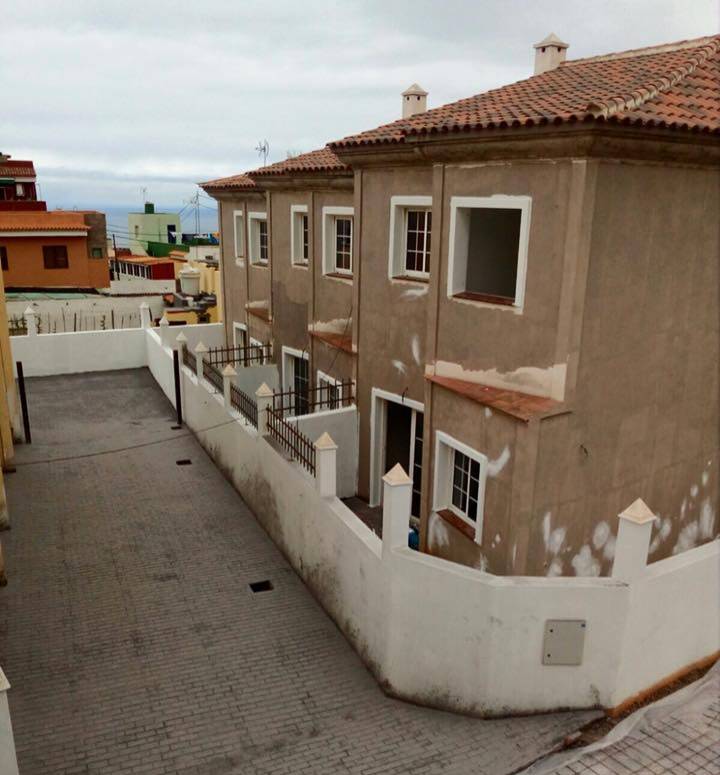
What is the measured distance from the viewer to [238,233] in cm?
2069

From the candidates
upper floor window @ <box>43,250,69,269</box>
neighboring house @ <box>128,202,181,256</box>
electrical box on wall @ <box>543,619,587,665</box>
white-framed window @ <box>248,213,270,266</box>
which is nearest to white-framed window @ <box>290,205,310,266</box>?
white-framed window @ <box>248,213,270,266</box>

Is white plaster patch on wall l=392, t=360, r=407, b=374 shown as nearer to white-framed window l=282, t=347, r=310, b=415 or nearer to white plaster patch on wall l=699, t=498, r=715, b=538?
white-framed window l=282, t=347, r=310, b=415

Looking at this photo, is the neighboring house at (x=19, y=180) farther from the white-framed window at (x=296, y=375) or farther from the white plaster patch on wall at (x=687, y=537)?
the white plaster patch on wall at (x=687, y=537)

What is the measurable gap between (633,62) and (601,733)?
9962 mm

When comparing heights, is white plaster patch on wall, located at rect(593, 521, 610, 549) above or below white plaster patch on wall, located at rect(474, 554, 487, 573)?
above

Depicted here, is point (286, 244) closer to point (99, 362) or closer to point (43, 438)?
point (43, 438)

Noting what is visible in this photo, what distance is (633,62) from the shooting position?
10859mm

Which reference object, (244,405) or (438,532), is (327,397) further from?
(438,532)

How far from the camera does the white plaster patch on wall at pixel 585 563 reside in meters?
9.85

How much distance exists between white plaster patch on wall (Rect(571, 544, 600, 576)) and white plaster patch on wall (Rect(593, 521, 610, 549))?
18 centimetres

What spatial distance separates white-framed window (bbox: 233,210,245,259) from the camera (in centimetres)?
2019

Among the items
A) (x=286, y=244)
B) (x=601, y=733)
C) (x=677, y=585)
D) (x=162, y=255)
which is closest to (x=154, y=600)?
(x=601, y=733)

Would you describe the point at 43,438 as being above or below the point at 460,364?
below

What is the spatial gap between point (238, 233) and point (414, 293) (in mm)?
10406
